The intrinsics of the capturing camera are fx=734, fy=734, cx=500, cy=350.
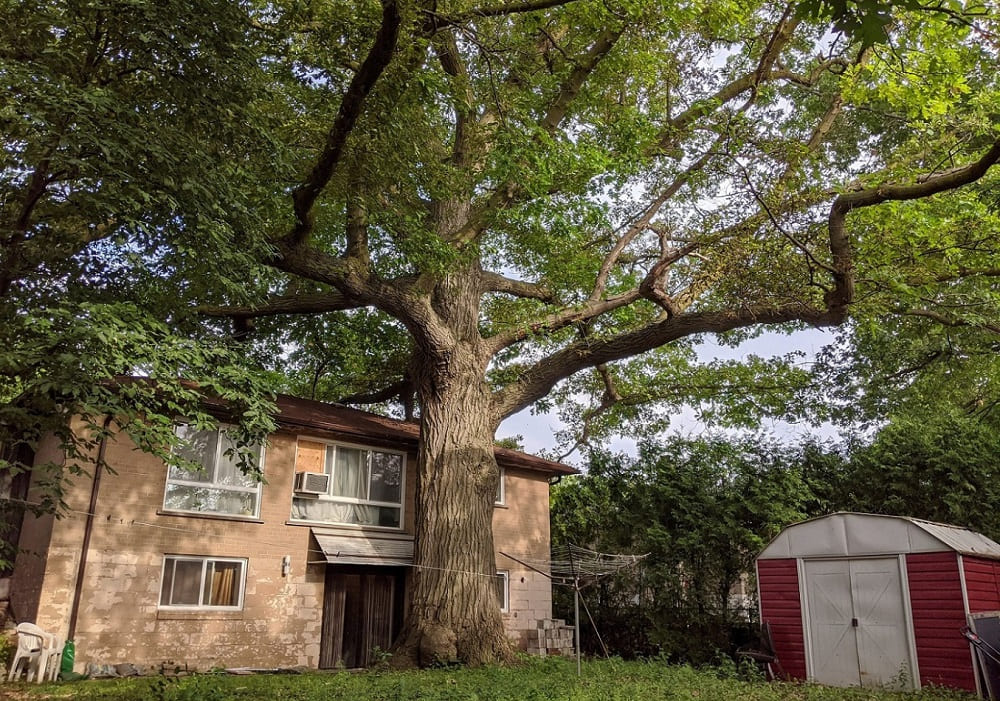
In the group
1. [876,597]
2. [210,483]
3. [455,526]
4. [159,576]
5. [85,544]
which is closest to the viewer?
[85,544]

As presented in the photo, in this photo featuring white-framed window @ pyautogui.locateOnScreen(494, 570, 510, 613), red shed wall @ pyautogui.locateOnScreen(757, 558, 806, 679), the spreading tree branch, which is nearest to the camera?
the spreading tree branch

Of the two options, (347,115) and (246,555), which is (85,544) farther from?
(347,115)

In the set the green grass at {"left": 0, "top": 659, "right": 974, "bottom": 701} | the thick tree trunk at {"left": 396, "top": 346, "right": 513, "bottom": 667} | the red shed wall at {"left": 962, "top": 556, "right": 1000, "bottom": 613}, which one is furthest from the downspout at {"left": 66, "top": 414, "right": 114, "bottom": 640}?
the red shed wall at {"left": 962, "top": 556, "right": 1000, "bottom": 613}

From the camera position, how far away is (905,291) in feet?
41.0

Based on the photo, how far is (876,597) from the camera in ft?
42.8

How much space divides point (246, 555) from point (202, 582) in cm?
90

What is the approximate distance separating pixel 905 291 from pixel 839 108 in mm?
4294

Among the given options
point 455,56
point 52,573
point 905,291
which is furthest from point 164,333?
point 905,291

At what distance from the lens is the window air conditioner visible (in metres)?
14.9

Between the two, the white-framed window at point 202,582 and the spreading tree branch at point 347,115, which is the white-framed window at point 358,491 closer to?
the white-framed window at point 202,582

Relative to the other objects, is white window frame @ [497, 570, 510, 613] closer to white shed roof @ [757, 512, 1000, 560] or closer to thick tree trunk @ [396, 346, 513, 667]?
thick tree trunk @ [396, 346, 513, 667]

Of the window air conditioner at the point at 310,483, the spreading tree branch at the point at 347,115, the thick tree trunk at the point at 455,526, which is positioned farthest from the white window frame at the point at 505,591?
the spreading tree branch at the point at 347,115

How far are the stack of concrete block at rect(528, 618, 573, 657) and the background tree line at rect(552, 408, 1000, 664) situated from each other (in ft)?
4.82

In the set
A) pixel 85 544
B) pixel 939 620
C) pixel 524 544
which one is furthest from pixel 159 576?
pixel 939 620
